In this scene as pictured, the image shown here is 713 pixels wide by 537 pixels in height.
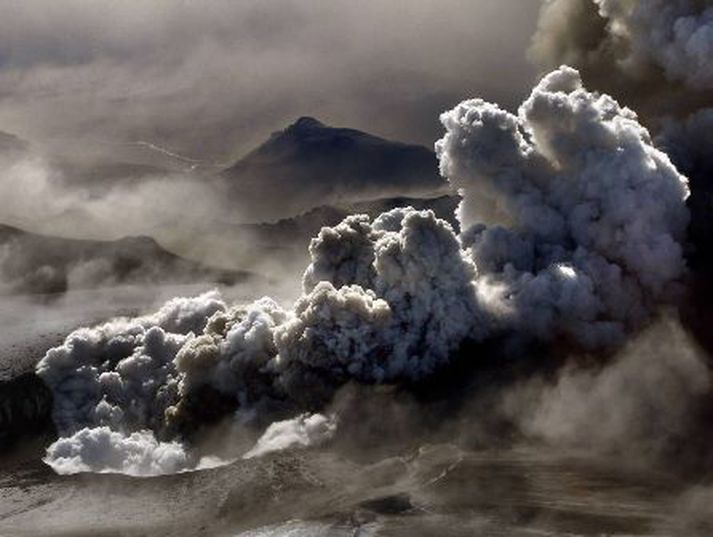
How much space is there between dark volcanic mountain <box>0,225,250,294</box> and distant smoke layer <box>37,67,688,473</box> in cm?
5061

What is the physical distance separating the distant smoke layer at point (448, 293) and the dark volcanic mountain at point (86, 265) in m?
50.6

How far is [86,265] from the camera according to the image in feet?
449

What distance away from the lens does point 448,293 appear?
68.4 meters

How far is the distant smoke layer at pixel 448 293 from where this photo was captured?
64750 mm

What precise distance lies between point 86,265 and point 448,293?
265 ft

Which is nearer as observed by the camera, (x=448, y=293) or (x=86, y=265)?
(x=448, y=293)

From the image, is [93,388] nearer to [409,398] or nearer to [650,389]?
[409,398]

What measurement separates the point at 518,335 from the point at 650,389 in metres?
10.9

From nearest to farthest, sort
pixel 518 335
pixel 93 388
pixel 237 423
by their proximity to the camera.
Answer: pixel 237 423 < pixel 518 335 < pixel 93 388

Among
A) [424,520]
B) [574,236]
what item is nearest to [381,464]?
[424,520]

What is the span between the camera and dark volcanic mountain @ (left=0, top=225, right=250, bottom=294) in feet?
418

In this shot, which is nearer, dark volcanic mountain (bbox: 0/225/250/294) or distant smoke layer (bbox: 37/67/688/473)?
distant smoke layer (bbox: 37/67/688/473)

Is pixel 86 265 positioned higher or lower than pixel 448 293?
higher

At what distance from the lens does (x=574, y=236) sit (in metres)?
70.2
